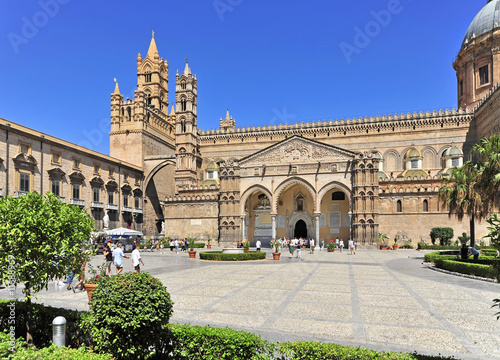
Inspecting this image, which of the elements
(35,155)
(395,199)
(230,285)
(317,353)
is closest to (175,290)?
(230,285)

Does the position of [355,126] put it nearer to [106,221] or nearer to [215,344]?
[106,221]

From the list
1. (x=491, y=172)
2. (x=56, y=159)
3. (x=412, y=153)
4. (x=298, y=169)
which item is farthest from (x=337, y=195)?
(x=56, y=159)

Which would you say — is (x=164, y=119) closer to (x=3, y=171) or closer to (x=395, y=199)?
(x=3, y=171)

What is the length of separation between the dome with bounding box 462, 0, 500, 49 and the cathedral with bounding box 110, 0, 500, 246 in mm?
177

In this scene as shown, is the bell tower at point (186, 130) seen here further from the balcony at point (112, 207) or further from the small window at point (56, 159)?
the small window at point (56, 159)

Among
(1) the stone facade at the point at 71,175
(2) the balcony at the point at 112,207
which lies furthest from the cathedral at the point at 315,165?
(2) the balcony at the point at 112,207

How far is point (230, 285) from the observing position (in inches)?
548

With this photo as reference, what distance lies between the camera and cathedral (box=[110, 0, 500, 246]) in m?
40.7

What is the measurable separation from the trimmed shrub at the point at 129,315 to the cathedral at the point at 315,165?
3728cm

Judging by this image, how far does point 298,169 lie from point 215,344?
38704mm

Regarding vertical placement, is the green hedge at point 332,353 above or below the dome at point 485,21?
below

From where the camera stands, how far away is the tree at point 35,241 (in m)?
6.52

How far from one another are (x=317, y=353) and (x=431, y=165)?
4927 cm

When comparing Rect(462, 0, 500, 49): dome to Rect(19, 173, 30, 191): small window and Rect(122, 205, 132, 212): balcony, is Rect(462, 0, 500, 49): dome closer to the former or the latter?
A: Rect(122, 205, 132, 212): balcony
